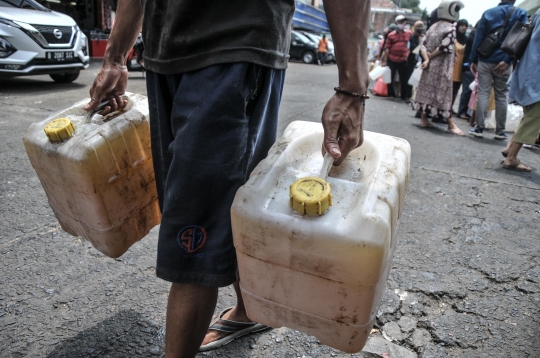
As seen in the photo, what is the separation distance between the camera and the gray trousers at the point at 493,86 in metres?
4.93

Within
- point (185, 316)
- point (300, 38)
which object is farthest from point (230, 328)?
point (300, 38)

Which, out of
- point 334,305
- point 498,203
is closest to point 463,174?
point 498,203

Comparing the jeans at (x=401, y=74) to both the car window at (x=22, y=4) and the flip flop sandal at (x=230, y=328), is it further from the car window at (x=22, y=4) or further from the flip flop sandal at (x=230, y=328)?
the flip flop sandal at (x=230, y=328)

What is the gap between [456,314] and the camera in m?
1.79

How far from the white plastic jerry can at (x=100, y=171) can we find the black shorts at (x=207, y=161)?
0.35 meters

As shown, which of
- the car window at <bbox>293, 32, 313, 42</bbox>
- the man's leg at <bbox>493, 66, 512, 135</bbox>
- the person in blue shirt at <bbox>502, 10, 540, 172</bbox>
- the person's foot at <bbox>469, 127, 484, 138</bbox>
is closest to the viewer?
the person in blue shirt at <bbox>502, 10, 540, 172</bbox>

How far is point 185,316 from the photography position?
1202 millimetres

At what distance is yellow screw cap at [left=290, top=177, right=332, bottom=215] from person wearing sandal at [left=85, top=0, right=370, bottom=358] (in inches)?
4.3

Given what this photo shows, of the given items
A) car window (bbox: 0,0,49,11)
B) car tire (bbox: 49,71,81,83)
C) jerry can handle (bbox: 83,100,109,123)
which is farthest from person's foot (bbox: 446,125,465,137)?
car window (bbox: 0,0,49,11)

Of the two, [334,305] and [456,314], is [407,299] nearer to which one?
[456,314]

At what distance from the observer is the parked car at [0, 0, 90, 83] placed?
5.78m

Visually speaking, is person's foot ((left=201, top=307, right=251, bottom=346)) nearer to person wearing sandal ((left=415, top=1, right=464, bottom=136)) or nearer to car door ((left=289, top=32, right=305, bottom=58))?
person wearing sandal ((left=415, top=1, right=464, bottom=136))

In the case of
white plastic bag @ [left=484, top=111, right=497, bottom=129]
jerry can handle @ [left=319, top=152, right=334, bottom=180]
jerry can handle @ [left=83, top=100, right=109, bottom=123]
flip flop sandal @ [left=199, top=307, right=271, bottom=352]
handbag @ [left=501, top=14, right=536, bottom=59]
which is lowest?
white plastic bag @ [left=484, top=111, right=497, bottom=129]

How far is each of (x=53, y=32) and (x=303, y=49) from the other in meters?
13.8
